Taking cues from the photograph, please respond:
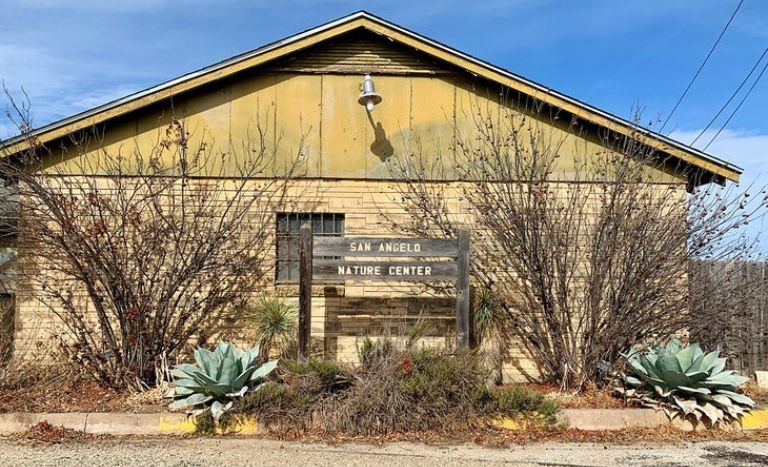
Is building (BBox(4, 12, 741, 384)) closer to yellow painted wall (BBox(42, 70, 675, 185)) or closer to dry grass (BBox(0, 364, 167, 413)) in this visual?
yellow painted wall (BBox(42, 70, 675, 185))

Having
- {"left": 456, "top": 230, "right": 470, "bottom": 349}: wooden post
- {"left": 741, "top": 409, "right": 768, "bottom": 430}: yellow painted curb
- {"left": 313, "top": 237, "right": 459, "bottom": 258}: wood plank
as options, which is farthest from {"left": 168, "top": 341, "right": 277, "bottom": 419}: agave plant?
{"left": 741, "top": 409, "right": 768, "bottom": 430}: yellow painted curb

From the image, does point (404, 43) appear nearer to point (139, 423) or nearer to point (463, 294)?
point (463, 294)

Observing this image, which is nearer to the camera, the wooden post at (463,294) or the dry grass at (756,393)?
the dry grass at (756,393)

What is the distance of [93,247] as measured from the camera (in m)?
8.77

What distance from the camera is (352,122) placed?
32.9ft

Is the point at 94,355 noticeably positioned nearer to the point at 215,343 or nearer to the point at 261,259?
the point at 215,343

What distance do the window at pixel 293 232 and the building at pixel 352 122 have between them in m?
0.02

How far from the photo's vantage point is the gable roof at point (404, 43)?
30.9ft

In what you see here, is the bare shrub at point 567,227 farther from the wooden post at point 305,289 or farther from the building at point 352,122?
the wooden post at point 305,289

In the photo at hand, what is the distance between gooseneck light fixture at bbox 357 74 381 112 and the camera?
9492mm

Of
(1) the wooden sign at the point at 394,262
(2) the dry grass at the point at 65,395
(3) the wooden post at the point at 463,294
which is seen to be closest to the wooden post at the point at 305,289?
(1) the wooden sign at the point at 394,262

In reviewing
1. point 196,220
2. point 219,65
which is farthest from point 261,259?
point 219,65

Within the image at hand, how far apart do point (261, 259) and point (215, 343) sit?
1413 mm

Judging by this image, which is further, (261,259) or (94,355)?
(261,259)
